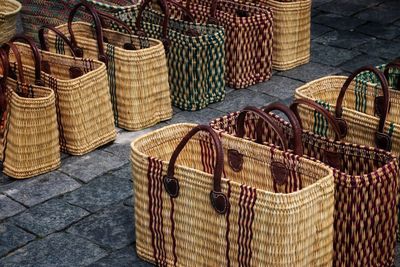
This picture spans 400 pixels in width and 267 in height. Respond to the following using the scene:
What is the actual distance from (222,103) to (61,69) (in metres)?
1.29

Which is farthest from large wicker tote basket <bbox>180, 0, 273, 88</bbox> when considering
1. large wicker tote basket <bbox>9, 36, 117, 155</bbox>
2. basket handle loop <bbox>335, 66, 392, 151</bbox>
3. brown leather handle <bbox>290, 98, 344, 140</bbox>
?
brown leather handle <bbox>290, 98, 344, 140</bbox>

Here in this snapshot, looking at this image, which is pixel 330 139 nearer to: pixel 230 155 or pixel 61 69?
pixel 230 155

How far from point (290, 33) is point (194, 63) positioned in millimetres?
1124

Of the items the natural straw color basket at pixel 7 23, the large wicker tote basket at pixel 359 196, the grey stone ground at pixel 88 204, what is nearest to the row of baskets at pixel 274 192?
the large wicker tote basket at pixel 359 196

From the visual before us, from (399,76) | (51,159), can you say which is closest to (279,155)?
(399,76)

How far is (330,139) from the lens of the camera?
5305 millimetres

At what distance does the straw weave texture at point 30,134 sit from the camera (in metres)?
6.19

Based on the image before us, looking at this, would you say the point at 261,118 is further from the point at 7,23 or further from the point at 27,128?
the point at 7,23

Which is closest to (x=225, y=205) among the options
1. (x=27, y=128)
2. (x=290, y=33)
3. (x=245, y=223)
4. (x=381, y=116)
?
(x=245, y=223)

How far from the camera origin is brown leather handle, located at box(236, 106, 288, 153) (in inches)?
195

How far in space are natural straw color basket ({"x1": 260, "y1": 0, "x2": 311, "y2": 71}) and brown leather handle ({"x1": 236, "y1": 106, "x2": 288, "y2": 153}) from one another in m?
2.70

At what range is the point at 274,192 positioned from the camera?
5102mm

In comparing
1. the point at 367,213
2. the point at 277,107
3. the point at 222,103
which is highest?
the point at 277,107

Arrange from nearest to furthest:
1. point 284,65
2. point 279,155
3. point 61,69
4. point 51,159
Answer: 1. point 279,155
2. point 51,159
3. point 61,69
4. point 284,65
